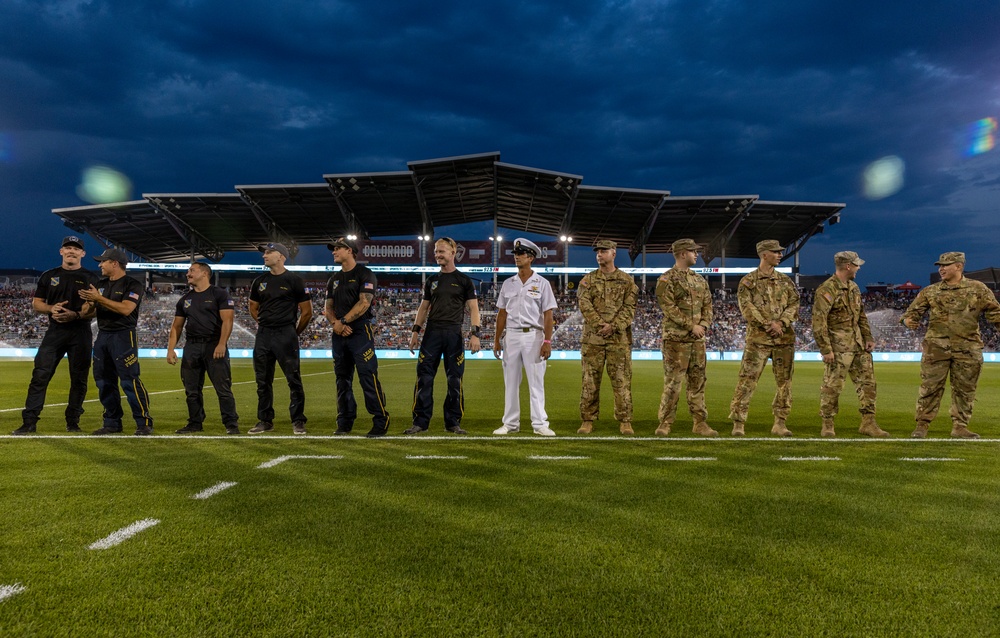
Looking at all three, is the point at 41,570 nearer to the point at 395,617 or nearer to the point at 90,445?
the point at 395,617

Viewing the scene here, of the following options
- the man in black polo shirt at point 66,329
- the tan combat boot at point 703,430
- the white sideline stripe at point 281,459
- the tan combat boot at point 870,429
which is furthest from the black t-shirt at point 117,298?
the tan combat boot at point 870,429

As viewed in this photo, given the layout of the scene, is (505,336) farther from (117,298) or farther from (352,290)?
(117,298)

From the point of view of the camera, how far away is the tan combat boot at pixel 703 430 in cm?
620

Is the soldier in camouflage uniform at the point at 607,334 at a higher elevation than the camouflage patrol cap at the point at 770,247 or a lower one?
lower

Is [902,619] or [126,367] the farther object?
[126,367]

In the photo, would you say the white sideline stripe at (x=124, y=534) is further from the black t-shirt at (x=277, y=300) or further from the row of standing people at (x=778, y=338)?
the row of standing people at (x=778, y=338)

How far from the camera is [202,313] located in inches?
245

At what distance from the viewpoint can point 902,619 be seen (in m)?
1.99

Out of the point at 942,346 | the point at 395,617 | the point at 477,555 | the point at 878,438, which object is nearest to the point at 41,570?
the point at 395,617

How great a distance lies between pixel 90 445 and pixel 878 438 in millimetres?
7905

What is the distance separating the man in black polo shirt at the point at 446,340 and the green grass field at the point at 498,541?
3.47ft

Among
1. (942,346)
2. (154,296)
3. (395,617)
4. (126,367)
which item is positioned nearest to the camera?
(395,617)

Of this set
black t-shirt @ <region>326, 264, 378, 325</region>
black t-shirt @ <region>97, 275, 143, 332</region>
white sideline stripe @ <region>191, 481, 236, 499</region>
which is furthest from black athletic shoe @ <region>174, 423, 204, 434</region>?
white sideline stripe @ <region>191, 481, 236, 499</region>

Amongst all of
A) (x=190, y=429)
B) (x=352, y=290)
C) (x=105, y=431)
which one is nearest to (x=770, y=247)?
(x=352, y=290)
